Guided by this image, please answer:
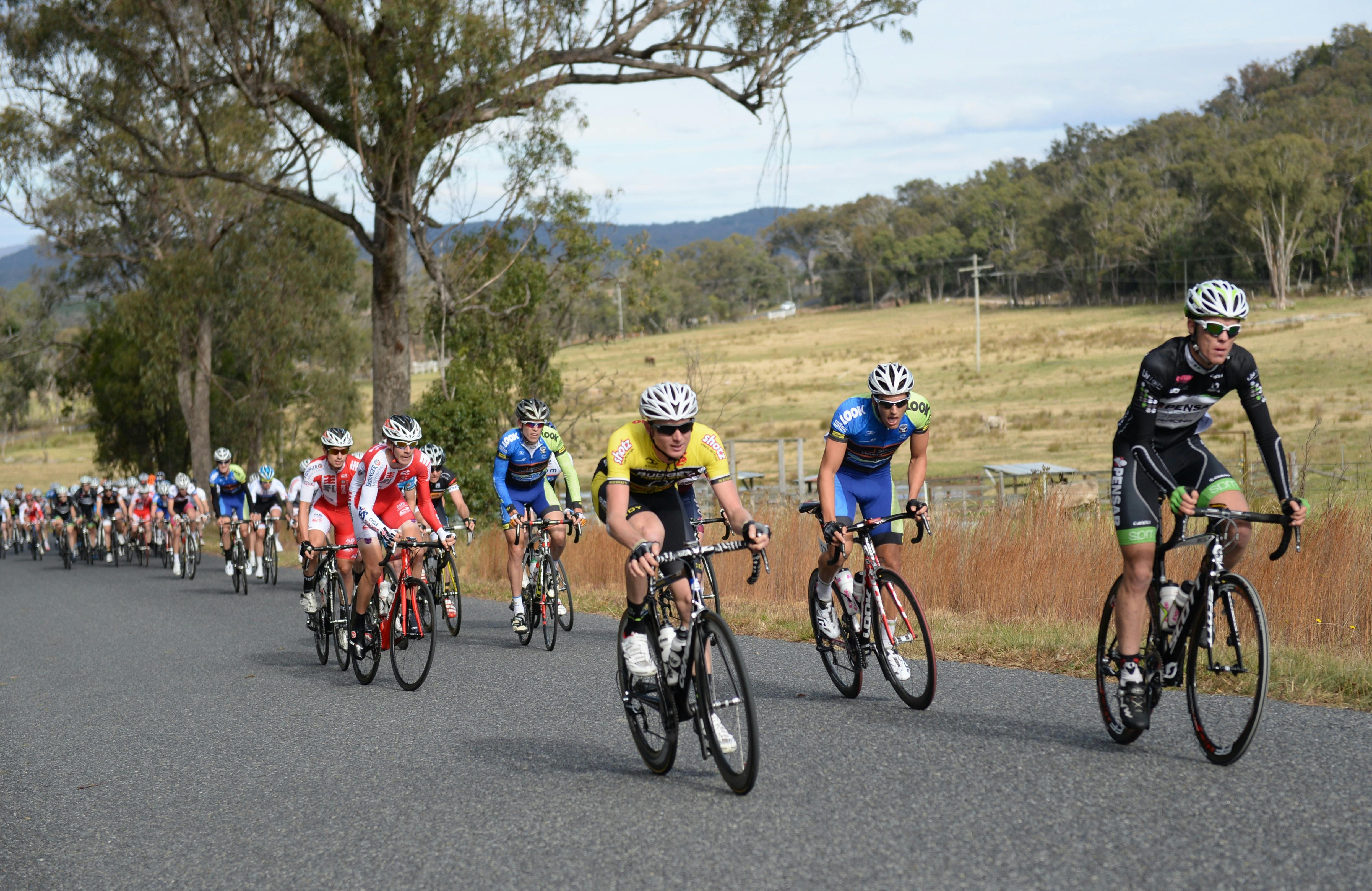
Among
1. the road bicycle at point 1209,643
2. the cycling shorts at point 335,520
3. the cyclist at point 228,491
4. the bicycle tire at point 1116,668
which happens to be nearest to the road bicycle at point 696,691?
the bicycle tire at point 1116,668

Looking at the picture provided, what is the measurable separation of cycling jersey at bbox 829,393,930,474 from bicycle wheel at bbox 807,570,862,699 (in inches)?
36.1

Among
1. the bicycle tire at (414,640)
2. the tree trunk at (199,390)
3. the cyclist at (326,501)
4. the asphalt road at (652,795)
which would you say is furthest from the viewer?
the tree trunk at (199,390)

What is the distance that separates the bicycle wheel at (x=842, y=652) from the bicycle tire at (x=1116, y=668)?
1.64m

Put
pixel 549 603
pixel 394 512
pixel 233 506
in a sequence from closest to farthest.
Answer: pixel 394 512, pixel 549 603, pixel 233 506

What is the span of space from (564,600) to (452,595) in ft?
4.67

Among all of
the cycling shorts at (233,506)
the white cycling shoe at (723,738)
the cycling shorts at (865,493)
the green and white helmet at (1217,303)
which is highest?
the green and white helmet at (1217,303)

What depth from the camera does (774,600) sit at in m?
13.6

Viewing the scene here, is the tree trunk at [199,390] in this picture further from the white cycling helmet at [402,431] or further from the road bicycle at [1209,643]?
the road bicycle at [1209,643]

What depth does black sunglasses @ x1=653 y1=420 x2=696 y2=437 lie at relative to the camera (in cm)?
620

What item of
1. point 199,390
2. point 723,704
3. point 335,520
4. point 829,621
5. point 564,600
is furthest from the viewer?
point 199,390

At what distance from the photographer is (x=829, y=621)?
784cm

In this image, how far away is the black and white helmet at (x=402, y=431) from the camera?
30.7ft

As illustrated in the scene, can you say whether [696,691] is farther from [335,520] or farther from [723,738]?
[335,520]

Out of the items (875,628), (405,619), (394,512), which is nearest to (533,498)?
(394,512)
